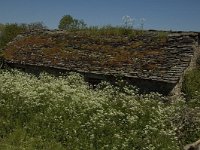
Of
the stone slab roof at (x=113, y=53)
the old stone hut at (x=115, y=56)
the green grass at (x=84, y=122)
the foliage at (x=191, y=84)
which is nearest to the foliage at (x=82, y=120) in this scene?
the green grass at (x=84, y=122)

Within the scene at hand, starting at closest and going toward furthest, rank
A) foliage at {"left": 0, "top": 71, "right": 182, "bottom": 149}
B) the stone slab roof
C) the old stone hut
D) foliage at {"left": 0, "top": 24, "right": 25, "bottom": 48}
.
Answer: foliage at {"left": 0, "top": 71, "right": 182, "bottom": 149}, the old stone hut, the stone slab roof, foliage at {"left": 0, "top": 24, "right": 25, "bottom": 48}

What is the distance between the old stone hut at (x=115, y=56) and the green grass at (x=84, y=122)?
110 inches

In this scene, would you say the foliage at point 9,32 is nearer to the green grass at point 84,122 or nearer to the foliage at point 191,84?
the green grass at point 84,122

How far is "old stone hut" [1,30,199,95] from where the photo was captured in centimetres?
1864

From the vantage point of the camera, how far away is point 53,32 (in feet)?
91.0

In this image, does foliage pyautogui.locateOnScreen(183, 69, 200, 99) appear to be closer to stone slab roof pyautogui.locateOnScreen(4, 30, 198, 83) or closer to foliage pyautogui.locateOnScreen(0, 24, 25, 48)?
stone slab roof pyautogui.locateOnScreen(4, 30, 198, 83)

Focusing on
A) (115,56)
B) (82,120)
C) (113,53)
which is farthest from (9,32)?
(82,120)

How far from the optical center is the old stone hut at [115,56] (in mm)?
18641

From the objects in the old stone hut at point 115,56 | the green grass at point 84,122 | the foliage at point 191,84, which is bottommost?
the green grass at point 84,122

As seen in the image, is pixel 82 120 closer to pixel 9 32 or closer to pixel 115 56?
pixel 115 56

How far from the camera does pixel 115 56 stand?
70.0 feet

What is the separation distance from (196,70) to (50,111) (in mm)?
9989

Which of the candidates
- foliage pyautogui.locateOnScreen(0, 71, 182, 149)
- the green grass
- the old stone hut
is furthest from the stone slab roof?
foliage pyautogui.locateOnScreen(0, 71, 182, 149)

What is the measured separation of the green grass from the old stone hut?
2.79 metres
